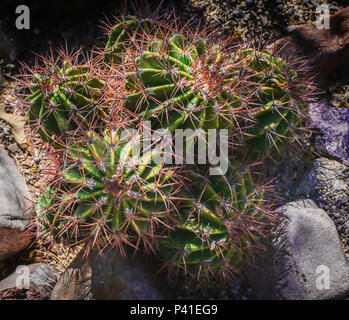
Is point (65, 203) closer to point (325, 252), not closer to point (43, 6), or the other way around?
point (325, 252)

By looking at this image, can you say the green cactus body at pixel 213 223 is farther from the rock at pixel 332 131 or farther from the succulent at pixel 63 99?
the rock at pixel 332 131

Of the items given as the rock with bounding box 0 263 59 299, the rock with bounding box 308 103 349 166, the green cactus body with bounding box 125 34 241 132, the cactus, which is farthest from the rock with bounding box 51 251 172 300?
the rock with bounding box 308 103 349 166

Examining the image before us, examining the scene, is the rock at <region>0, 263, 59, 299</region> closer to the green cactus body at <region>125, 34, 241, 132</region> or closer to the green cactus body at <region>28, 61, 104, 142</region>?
the green cactus body at <region>28, 61, 104, 142</region>

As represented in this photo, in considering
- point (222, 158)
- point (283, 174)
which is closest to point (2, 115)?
point (222, 158)

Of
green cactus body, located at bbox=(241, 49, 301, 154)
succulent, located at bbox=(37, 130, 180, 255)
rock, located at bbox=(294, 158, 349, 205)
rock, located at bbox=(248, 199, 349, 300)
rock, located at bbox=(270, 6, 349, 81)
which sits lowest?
rock, located at bbox=(248, 199, 349, 300)

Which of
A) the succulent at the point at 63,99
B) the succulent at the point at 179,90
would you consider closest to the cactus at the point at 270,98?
the succulent at the point at 179,90

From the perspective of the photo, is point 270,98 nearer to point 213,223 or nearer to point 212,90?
point 212,90
